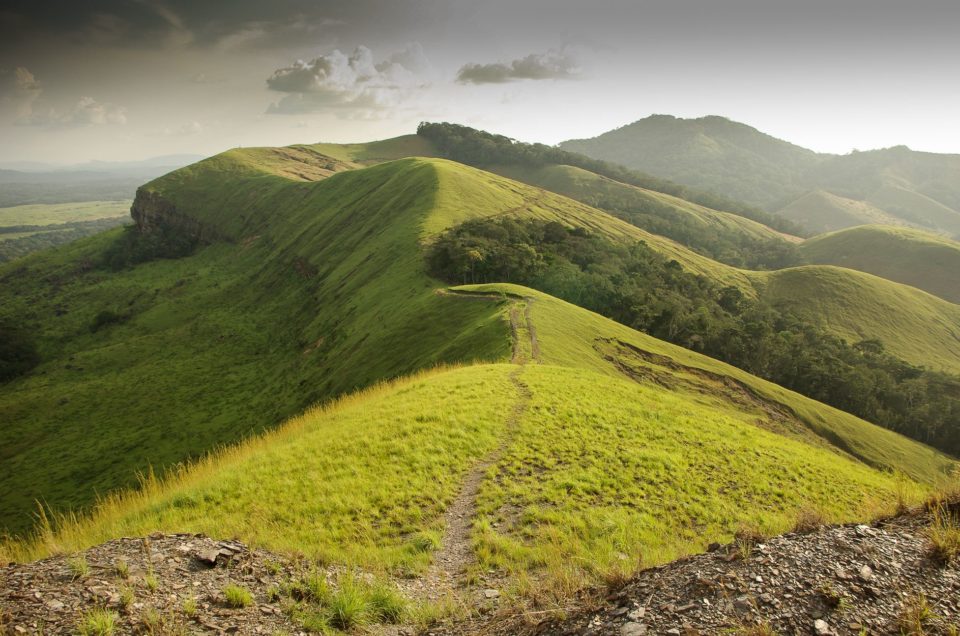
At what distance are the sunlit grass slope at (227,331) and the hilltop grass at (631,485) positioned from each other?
39.7 ft

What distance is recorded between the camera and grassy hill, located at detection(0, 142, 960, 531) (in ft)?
150

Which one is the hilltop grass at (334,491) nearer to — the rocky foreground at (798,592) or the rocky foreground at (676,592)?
the rocky foreground at (676,592)

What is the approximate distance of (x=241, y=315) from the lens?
83.2m

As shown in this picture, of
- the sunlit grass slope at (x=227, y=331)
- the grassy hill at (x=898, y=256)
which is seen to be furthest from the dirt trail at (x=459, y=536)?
the grassy hill at (x=898, y=256)

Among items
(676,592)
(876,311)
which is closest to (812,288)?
(876,311)

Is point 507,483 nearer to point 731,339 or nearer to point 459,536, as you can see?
point 459,536

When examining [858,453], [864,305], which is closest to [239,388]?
[858,453]

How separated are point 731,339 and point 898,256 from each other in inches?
6349

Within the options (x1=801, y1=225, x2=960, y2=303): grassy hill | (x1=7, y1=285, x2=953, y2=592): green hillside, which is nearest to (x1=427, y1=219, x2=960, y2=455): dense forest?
(x1=7, y1=285, x2=953, y2=592): green hillside

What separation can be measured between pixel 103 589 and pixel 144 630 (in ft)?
3.94

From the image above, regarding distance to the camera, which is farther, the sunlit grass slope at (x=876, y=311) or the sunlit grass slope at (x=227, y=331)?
the sunlit grass slope at (x=876, y=311)

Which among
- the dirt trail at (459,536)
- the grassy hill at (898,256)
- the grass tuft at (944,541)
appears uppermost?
the grassy hill at (898,256)

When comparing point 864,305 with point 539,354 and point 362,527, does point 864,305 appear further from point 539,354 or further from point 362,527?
point 362,527

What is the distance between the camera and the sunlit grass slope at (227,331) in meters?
44.6
